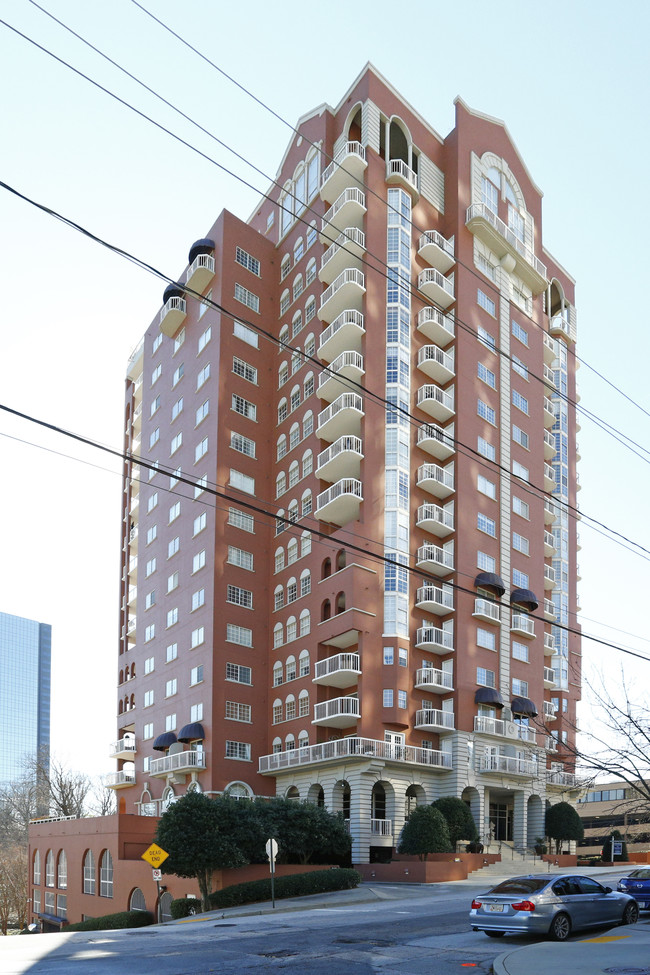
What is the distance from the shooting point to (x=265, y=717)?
6159 centimetres

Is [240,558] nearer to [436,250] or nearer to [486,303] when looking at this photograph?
[436,250]

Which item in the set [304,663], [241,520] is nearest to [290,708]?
[304,663]

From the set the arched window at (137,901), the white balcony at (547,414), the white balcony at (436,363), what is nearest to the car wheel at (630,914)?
the arched window at (137,901)

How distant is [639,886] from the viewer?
26.6 meters

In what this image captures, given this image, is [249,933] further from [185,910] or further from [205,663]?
[205,663]

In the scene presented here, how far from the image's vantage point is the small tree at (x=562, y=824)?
59.9 m

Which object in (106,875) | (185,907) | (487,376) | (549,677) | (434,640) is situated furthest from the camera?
(549,677)

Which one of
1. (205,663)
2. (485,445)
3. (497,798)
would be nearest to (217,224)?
(485,445)

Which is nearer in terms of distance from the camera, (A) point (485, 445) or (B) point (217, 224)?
(A) point (485, 445)

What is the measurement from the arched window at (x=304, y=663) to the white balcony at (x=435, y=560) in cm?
866

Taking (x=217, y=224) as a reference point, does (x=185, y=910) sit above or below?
below

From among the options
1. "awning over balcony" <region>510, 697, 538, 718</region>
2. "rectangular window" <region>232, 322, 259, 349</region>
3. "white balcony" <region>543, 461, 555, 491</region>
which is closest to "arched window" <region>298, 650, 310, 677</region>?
"awning over balcony" <region>510, 697, 538, 718</region>

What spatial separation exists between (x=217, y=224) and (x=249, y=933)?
178 ft

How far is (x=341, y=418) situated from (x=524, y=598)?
1631cm
